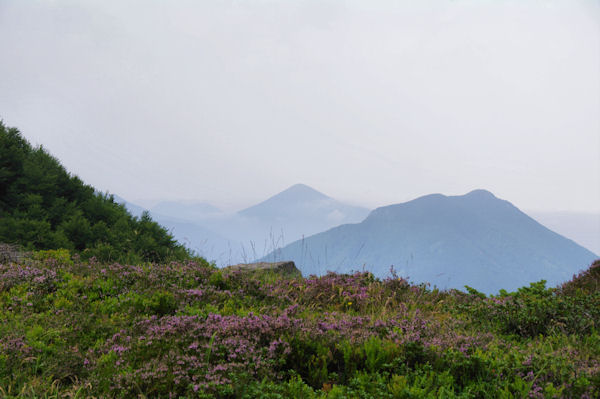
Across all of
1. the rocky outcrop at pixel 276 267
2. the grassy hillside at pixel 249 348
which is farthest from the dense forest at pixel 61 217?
the grassy hillside at pixel 249 348

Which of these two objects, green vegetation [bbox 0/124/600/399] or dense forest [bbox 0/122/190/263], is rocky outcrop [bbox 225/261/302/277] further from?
dense forest [bbox 0/122/190/263]

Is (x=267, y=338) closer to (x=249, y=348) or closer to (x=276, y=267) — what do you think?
(x=249, y=348)

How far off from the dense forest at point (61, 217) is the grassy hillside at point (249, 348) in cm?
365

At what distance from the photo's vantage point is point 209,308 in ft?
17.6

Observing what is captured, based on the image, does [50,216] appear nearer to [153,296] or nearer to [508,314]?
[153,296]

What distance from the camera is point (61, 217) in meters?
11.2

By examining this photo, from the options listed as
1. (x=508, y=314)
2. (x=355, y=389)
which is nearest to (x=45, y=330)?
(x=355, y=389)

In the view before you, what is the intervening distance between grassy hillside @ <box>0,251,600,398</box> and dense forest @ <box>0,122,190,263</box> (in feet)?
12.0

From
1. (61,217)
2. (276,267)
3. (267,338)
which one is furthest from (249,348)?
(61,217)

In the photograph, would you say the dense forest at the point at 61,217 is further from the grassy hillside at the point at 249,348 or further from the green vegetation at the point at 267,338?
the grassy hillside at the point at 249,348

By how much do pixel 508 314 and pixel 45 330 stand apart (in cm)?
666

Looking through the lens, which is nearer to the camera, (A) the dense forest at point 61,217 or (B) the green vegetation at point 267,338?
(B) the green vegetation at point 267,338

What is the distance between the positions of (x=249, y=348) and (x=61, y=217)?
31.9 ft

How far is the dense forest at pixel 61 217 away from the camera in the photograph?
9980 mm
